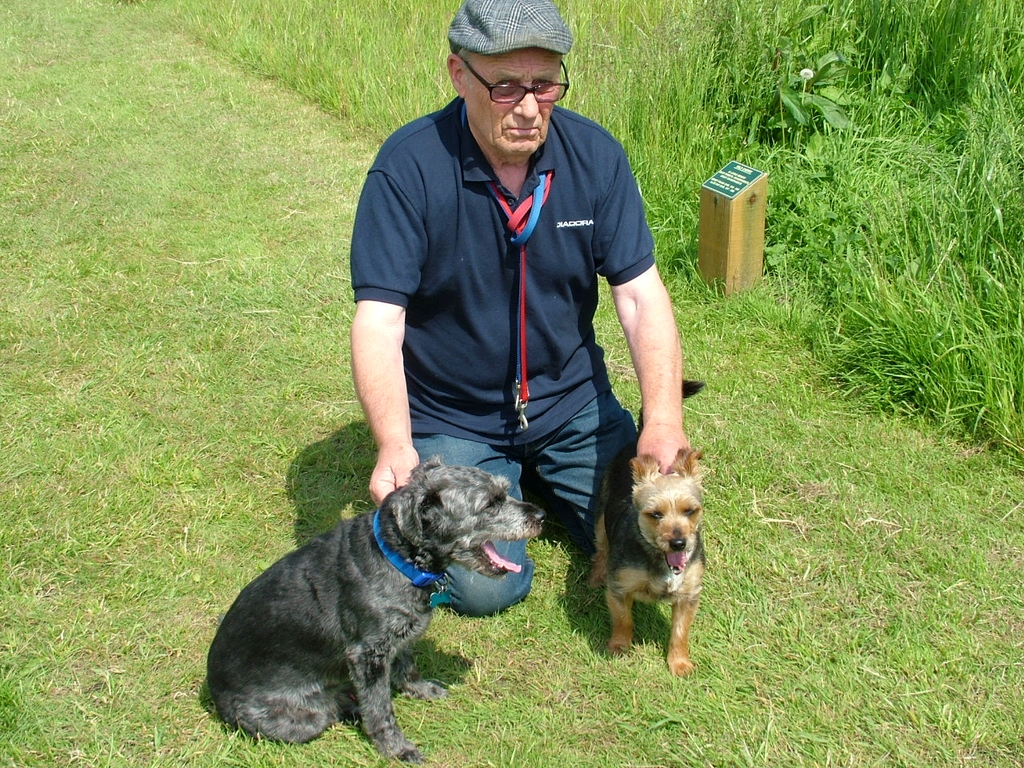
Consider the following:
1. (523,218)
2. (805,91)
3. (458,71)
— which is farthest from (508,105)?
(805,91)

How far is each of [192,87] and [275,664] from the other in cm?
868

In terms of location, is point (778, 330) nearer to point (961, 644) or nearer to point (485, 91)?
point (961, 644)

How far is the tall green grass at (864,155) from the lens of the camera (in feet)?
17.1

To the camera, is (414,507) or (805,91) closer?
(414,507)

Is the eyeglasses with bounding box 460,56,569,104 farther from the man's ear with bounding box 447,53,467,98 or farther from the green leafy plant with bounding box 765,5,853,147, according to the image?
the green leafy plant with bounding box 765,5,853,147

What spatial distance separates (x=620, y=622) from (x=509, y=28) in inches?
93.2

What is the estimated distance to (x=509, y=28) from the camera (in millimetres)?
3373

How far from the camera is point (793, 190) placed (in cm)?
651

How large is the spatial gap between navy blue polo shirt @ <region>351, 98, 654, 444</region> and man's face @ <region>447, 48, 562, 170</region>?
0.48 feet

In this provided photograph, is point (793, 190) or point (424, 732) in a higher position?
point (793, 190)

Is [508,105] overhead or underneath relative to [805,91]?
overhead

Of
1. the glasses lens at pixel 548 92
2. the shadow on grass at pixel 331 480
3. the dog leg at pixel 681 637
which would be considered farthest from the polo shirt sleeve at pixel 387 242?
the dog leg at pixel 681 637

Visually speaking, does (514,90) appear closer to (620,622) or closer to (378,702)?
(620,622)

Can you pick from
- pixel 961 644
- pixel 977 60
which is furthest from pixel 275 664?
pixel 977 60
